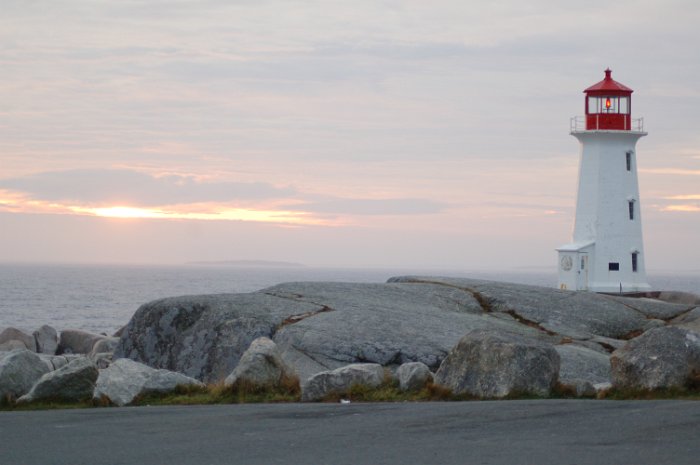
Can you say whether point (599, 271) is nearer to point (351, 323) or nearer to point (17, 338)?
point (17, 338)

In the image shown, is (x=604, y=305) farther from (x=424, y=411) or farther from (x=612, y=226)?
(x=612, y=226)

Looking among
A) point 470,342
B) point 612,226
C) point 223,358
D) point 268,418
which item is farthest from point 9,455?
point 612,226

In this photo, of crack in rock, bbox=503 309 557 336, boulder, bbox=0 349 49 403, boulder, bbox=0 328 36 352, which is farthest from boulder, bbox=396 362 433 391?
boulder, bbox=0 328 36 352

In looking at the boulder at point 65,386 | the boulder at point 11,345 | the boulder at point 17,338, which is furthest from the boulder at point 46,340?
the boulder at point 65,386

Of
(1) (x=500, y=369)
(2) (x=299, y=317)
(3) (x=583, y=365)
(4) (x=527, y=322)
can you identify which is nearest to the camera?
(1) (x=500, y=369)

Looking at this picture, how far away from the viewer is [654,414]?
414 inches

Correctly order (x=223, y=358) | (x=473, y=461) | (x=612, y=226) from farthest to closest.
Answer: (x=612, y=226)
(x=223, y=358)
(x=473, y=461)

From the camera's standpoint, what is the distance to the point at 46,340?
4247 cm

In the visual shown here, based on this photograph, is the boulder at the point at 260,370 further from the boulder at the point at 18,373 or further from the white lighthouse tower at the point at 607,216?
the white lighthouse tower at the point at 607,216

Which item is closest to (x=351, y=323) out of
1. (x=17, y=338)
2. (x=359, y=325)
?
(x=359, y=325)

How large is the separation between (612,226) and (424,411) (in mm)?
32831

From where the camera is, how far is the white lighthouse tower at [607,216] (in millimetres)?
42281

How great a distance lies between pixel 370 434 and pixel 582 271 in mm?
33906

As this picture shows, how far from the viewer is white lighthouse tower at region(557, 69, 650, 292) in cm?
4228
